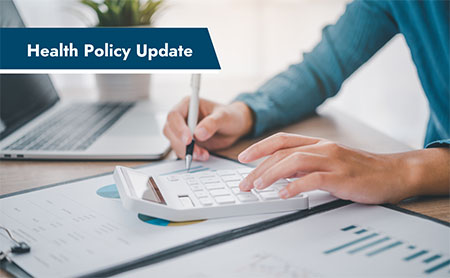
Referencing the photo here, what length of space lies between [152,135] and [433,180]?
498mm

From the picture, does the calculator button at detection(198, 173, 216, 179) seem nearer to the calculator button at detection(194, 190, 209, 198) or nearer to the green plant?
the calculator button at detection(194, 190, 209, 198)

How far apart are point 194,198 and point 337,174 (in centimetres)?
17

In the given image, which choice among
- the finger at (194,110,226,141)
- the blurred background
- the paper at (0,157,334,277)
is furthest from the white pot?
the blurred background

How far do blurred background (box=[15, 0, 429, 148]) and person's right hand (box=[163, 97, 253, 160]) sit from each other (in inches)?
63.6

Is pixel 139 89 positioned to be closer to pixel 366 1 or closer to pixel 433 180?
pixel 366 1

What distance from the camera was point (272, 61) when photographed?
2613mm

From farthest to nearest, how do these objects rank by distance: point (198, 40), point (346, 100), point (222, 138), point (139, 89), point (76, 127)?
point (346, 100) < point (139, 89) < point (76, 127) < point (222, 138) < point (198, 40)

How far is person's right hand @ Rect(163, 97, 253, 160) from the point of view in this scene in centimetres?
74

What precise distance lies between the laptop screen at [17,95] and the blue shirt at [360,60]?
0.44m

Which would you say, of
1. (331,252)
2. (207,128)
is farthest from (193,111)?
(331,252)

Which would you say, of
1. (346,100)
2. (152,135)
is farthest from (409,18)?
(346,100)

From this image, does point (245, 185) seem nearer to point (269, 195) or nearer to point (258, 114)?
point (269, 195)

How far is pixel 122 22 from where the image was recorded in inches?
46.4

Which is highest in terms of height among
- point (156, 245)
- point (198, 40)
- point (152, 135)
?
point (198, 40)
